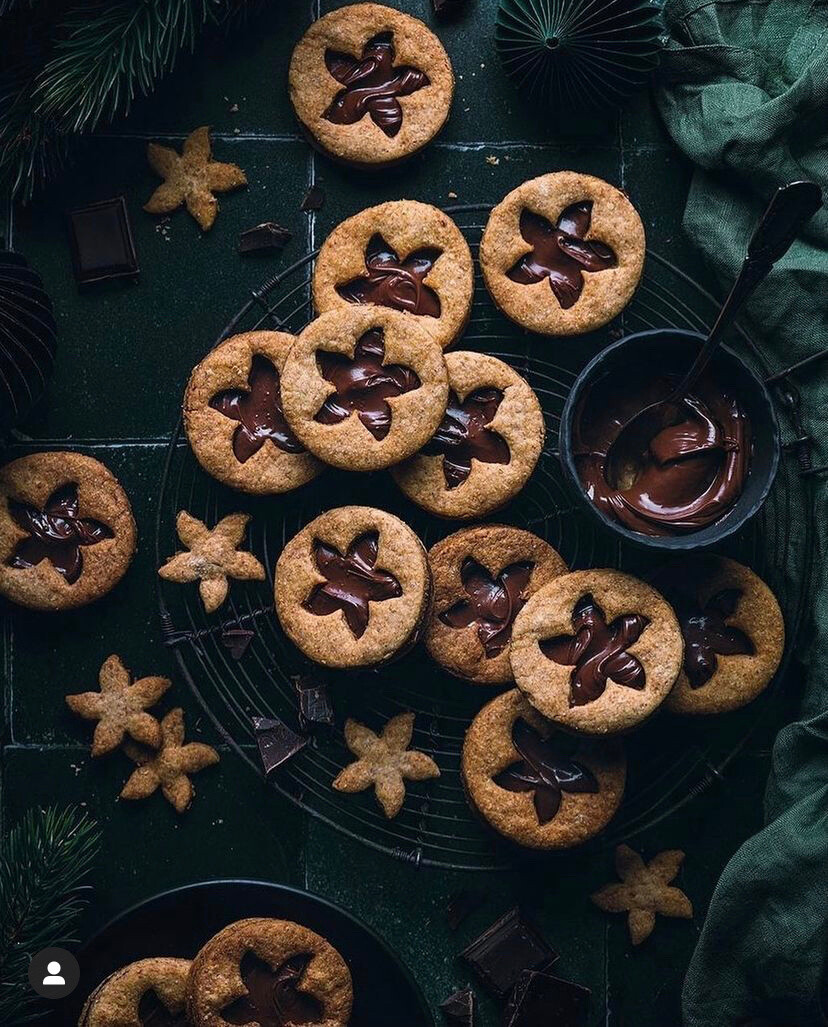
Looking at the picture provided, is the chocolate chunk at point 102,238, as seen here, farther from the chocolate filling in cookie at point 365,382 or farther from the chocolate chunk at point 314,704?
the chocolate chunk at point 314,704

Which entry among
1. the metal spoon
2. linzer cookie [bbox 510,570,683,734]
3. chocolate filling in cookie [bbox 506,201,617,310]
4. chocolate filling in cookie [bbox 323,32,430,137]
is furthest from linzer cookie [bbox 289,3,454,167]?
linzer cookie [bbox 510,570,683,734]

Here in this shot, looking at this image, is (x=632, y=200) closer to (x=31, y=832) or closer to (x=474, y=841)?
(x=474, y=841)

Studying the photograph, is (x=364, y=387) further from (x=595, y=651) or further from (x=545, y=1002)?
(x=545, y=1002)

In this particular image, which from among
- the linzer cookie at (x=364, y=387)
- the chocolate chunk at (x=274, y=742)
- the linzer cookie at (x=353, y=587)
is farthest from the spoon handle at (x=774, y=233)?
the chocolate chunk at (x=274, y=742)

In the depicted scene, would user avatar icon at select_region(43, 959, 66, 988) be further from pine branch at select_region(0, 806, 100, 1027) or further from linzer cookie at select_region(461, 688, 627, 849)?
linzer cookie at select_region(461, 688, 627, 849)

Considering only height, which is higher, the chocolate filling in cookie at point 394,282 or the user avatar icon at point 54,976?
the chocolate filling in cookie at point 394,282

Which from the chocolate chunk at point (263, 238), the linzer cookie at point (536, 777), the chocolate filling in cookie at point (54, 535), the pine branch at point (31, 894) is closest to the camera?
the pine branch at point (31, 894)

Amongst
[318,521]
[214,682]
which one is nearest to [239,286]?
[318,521]

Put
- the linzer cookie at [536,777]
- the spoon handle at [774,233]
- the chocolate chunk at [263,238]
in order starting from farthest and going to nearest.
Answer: the chocolate chunk at [263,238] → the linzer cookie at [536,777] → the spoon handle at [774,233]
